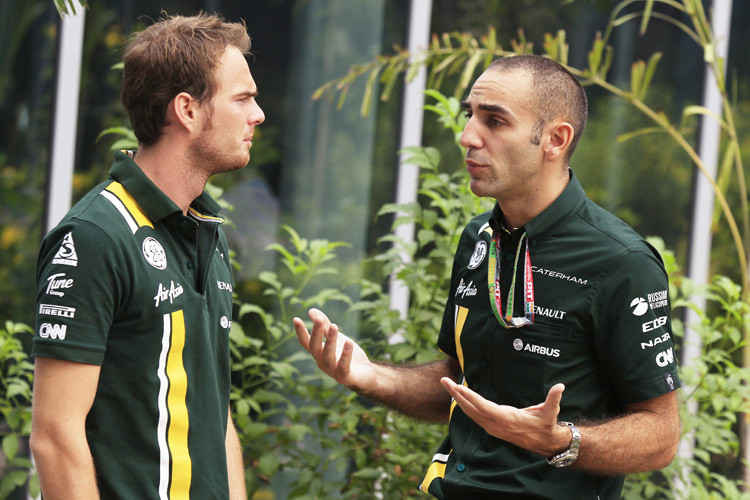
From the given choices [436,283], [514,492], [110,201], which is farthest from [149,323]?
[436,283]

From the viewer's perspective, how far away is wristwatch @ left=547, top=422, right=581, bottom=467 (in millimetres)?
1731

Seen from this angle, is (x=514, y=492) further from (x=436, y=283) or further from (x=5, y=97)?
(x=5, y=97)

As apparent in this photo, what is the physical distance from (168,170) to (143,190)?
10 centimetres

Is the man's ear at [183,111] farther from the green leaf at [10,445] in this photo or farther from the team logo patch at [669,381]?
the green leaf at [10,445]

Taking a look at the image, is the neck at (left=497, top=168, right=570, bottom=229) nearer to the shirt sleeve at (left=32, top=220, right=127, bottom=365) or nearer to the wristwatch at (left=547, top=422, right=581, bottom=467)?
the wristwatch at (left=547, top=422, right=581, bottom=467)

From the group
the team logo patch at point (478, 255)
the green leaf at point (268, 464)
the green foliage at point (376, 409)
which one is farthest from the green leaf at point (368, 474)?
the team logo patch at point (478, 255)

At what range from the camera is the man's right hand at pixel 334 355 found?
1883mm

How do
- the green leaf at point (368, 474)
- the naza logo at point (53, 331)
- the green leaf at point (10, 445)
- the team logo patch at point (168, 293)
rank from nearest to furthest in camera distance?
the naza logo at point (53, 331) < the team logo patch at point (168, 293) < the green leaf at point (10, 445) < the green leaf at point (368, 474)

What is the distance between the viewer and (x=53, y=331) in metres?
1.51

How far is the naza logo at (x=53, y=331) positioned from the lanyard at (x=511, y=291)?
933 mm

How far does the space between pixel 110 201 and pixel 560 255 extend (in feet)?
3.22

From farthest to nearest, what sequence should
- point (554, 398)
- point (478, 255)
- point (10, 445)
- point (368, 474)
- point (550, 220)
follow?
point (368, 474), point (10, 445), point (478, 255), point (550, 220), point (554, 398)

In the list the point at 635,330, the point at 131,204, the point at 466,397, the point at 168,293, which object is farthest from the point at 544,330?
the point at 131,204

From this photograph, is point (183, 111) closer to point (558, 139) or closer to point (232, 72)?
point (232, 72)
